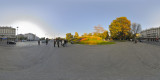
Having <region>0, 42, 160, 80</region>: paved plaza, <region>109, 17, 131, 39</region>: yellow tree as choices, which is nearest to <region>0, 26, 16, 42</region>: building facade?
<region>109, 17, 131, 39</region>: yellow tree

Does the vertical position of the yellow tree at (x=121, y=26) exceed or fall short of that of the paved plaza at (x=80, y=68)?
it exceeds it

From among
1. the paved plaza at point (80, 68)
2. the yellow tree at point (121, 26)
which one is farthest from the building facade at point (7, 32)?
the paved plaza at point (80, 68)

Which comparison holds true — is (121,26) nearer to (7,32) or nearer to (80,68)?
(80,68)

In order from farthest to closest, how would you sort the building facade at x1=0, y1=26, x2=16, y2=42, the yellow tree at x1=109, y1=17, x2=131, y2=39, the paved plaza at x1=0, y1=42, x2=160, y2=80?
the building facade at x1=0, y1=26, x2=16, y2=42, the yellow tree at x1=109, y1=17, x2=131, y2=39, the paved plaza at x1=0, y1=42, x2=160, y2=80

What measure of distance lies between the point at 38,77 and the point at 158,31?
5347 inches

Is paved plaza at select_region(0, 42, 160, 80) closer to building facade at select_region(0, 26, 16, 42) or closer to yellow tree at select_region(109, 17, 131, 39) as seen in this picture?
yellow tree at select_region(109, 17, 131, 39)

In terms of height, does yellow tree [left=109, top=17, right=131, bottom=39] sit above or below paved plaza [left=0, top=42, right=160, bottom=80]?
above

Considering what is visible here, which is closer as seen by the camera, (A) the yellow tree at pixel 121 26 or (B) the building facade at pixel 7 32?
(A) the yellow tree at pixel 121 26

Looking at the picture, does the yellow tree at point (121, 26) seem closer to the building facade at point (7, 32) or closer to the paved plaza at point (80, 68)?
the paved plaza at point (80, 68)

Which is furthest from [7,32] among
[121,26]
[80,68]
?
[80,68]

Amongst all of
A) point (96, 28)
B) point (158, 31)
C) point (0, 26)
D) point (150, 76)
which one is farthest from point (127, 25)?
point (0, 26)

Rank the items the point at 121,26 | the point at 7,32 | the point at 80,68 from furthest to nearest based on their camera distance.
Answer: the point at 7,32, the point at 121,26, the point at 80,68

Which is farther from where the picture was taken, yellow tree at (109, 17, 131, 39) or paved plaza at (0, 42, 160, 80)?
yellow tree at (109, 17, 131, 39)

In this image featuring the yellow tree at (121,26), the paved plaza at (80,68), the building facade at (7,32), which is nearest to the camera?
the paved plaza at (80,68)
